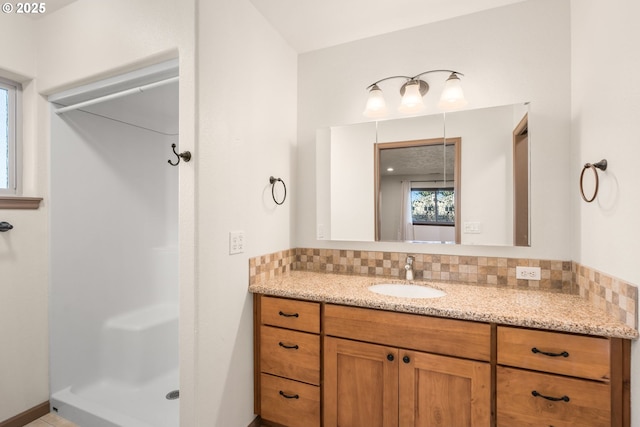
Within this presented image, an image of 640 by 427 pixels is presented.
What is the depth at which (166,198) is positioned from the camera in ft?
9.49

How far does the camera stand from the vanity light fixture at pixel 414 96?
1774 millimetres

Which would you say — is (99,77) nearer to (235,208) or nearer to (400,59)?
(235,208)

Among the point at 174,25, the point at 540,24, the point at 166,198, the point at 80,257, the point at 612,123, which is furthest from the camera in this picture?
the point at 166,198

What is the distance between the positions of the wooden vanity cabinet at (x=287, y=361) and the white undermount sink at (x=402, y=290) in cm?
46

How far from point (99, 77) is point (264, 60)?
962 millimetres

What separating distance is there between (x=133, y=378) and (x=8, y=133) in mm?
1906

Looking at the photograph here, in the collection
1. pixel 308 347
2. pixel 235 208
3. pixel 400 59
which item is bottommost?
pixel 308 347

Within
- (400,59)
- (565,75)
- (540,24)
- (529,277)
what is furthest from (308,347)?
(540,24)

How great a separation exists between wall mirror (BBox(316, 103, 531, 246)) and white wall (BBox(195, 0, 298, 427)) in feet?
1.55

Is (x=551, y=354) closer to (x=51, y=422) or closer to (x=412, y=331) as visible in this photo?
(x=412, y=331)

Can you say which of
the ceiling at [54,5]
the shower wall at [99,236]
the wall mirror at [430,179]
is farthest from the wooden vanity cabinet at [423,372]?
the ceiling at [54,5]

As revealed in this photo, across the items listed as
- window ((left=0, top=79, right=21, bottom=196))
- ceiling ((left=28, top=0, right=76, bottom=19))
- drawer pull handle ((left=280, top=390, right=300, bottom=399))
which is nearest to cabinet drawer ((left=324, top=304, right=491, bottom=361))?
drawer pull handle ((left=280, top=390, right=300, bottom=399))

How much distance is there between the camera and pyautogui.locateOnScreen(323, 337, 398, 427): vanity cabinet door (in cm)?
144

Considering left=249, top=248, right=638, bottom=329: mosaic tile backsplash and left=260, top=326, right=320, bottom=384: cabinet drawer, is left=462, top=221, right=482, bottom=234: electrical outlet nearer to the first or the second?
left=249, top=248, right=638, bottom=329: mosaic tile backsplash
